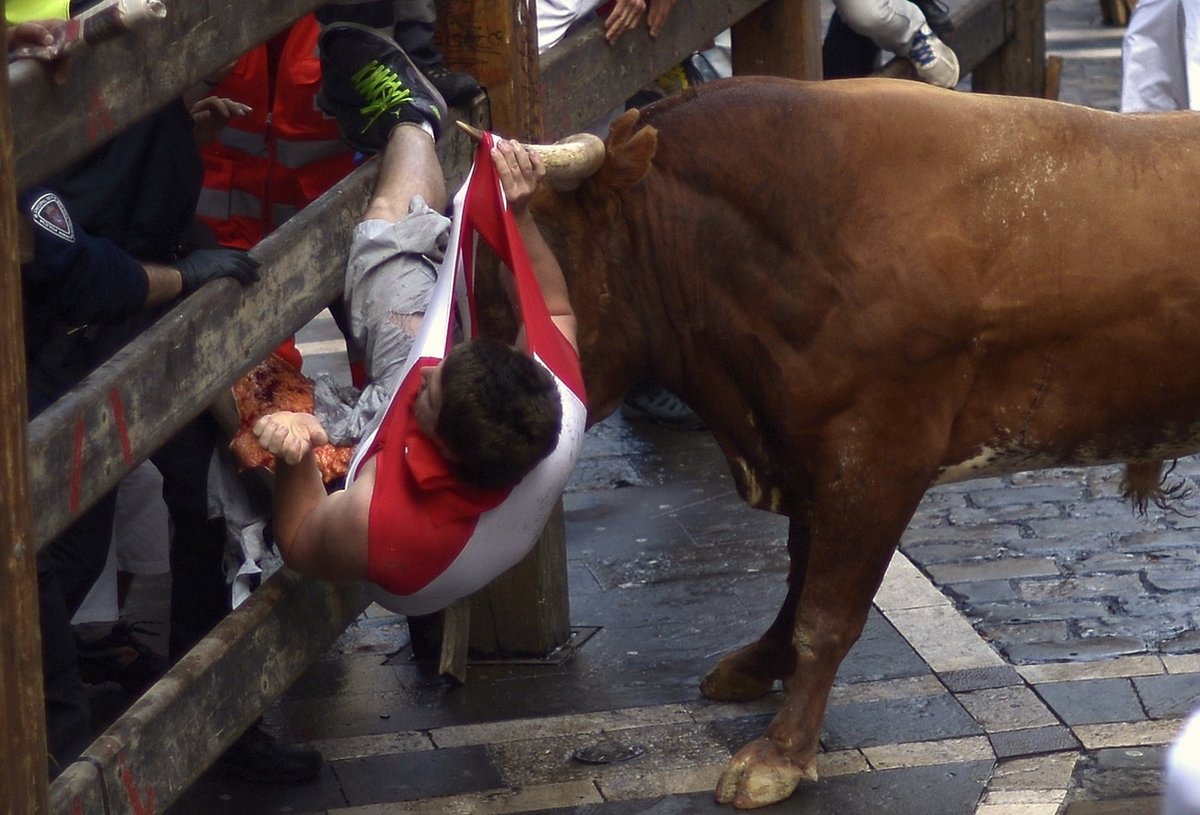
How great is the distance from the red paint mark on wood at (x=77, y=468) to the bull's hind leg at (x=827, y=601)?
1748 mm

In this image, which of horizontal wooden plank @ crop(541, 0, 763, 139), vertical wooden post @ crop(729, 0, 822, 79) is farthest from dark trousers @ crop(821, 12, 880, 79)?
horizontal wooden plank @ crop(541, 0, 763, 139)

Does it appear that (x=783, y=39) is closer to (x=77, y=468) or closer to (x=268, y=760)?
(x=268, y=760)

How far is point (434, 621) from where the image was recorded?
493 centimetres

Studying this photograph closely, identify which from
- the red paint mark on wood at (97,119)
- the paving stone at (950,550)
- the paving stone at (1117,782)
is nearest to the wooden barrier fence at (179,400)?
the red paint mark on wood at (97,119)

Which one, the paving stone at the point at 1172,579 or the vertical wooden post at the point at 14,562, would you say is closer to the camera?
the vertical wooden post at the point at 14,562

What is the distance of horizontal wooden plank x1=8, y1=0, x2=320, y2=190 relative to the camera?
2.86 metres

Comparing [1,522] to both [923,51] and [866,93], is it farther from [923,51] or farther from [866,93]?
[923,51]

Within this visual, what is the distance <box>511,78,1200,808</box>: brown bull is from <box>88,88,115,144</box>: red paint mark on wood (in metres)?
1.30

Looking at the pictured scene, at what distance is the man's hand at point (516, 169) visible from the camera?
371 centimetres

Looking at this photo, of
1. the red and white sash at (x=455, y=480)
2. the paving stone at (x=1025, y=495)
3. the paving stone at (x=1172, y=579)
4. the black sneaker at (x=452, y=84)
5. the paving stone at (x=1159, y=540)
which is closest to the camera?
the red and white sash at (x=455, y=480)

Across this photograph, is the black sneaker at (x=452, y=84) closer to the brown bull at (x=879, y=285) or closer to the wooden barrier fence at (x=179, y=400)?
the wooden barrier fence at (x=179, y=400)

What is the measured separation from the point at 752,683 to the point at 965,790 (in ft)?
2.36

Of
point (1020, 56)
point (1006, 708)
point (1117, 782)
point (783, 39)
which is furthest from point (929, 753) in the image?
point (1020, 56)

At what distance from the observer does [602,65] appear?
16.9 ft
